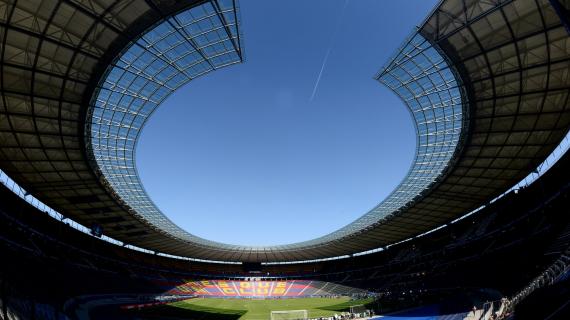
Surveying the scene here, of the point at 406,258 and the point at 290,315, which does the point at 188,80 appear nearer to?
the point at 290,315

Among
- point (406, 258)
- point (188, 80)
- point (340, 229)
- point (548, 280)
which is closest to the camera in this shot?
point (548, 280)

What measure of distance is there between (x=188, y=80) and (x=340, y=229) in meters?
46.1

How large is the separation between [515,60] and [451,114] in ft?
26.2

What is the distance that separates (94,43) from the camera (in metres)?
19.8

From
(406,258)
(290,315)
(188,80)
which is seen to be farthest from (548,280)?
(406,258)

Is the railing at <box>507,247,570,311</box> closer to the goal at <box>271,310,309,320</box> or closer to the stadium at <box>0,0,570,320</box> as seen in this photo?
the stadium at <box>0,0,570,320</box>

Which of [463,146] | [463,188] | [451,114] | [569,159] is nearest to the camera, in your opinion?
[451,114]

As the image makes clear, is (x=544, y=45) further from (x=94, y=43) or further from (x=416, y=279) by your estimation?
(x=416, y=279)

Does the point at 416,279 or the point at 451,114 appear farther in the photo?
the point at 416,279

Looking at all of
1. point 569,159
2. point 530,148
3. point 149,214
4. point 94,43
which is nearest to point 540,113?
point 530,148

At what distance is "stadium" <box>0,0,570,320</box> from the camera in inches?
731

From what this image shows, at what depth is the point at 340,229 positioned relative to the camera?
64.1 meters

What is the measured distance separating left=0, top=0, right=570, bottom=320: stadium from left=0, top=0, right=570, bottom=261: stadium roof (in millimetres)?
128

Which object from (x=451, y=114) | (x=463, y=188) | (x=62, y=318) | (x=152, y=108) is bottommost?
(x=62, y=318)
